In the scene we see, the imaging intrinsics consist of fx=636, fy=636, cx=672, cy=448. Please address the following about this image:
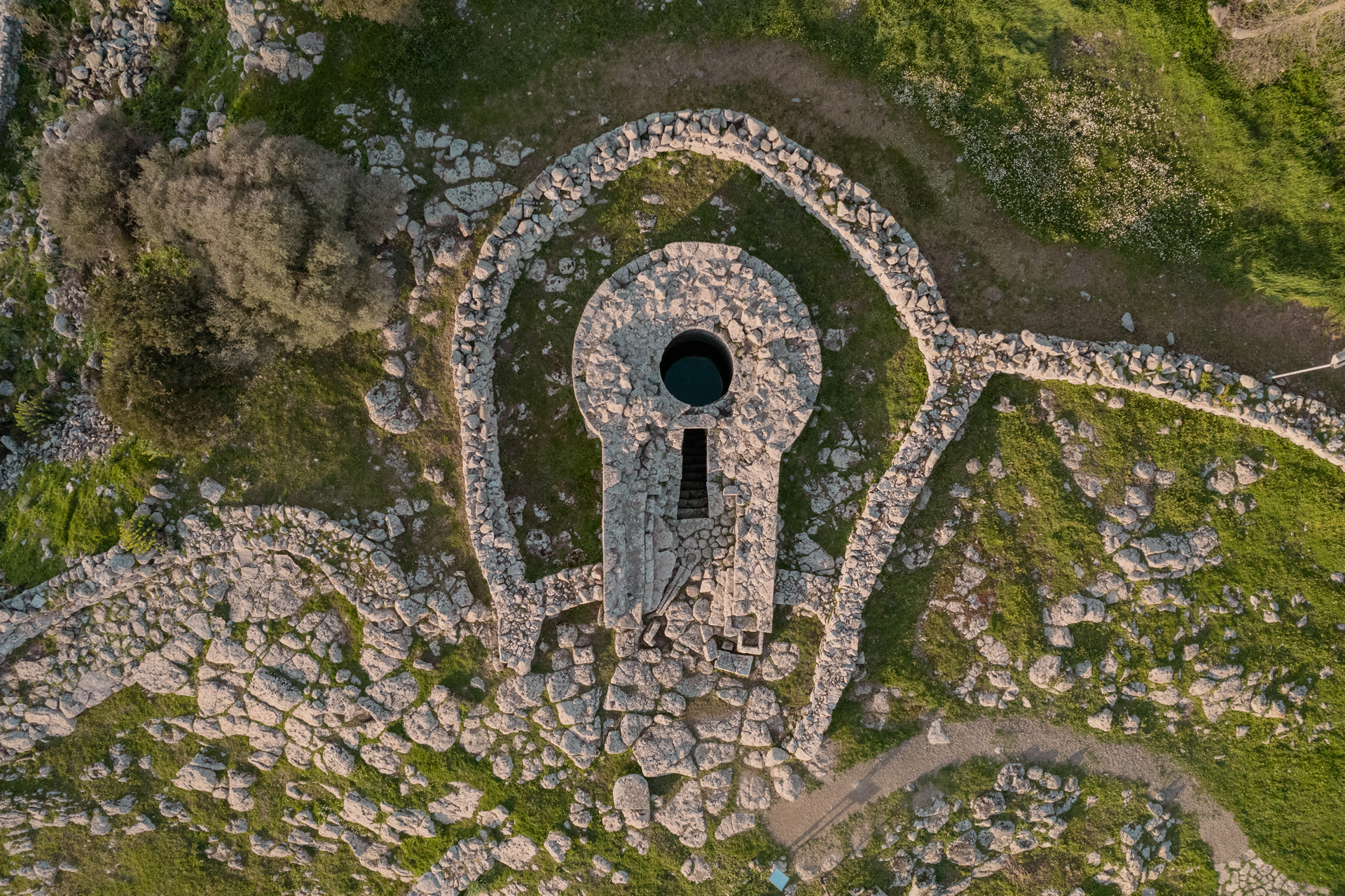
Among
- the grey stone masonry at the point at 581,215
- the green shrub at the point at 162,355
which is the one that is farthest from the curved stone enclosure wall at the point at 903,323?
the green shrub at the point at 162,355

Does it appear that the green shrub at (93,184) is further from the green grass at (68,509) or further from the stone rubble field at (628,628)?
the green grass at (68,509)

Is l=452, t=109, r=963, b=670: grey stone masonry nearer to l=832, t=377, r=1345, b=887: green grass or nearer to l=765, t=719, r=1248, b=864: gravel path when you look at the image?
l=832, t=377, r=1345, b=887: green grass

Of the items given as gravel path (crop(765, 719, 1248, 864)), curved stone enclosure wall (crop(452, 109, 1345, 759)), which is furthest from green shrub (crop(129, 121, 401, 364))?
gravel path (crop(765, 719, 1248, 864))

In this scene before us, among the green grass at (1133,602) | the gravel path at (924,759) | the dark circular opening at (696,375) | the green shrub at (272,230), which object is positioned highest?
the green shrub at (272,230)

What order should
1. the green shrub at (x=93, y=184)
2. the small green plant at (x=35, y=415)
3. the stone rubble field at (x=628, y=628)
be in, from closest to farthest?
1. the green shrub at (x=93, y=184)
2. the stone rubble field at (x=628, y=628)
3. the small green plant at (x=35, y=415)

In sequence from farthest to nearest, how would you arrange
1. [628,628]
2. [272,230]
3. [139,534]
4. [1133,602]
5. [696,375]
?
[696,375] < [1133,602] < [628,628] < [139,534] < [272,230]

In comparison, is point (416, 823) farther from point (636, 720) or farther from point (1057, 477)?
point (1057, 477)

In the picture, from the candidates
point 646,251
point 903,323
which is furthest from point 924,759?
point 646,251

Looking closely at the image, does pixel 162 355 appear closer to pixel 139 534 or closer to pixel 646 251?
pixel 139 534
